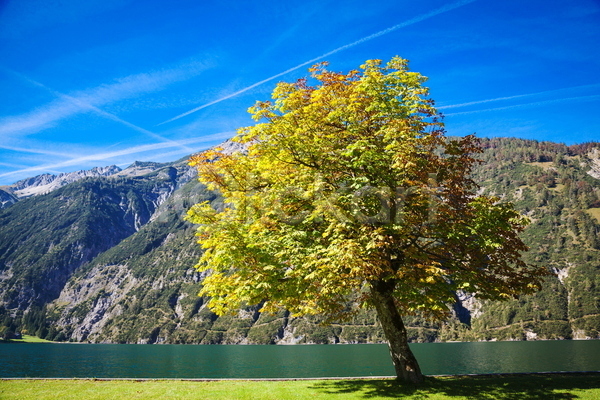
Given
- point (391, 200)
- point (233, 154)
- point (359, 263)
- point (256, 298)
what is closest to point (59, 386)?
point (256, 298)

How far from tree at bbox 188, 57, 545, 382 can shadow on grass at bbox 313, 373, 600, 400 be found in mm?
1491

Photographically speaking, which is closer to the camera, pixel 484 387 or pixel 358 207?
pixel 358 207

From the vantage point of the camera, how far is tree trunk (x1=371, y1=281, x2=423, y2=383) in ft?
61.4

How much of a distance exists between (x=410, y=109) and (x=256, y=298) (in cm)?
1132

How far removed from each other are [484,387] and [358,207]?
10229 millimetres

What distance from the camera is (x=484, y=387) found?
57.6 ft

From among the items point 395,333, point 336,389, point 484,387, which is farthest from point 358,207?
point 484,387

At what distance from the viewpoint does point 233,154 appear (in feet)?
68.3

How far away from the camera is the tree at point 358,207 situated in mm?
16359

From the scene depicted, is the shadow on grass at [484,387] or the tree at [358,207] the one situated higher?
the tree at [358,207]

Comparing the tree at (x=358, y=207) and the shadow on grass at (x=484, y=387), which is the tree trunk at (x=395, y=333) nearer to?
the tree at (x=358, y=207)

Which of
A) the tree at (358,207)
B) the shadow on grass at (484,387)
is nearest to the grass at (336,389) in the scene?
the shadow on grass at (484,387)

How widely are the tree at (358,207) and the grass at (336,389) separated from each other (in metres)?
2.31

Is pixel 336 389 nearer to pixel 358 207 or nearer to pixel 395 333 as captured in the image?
pixel 395 333
